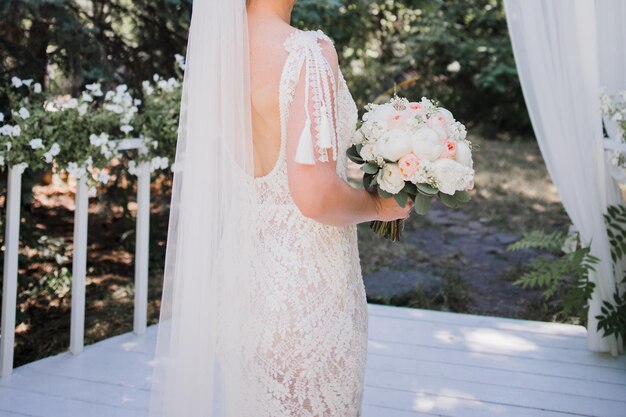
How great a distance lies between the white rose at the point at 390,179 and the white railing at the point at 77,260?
190 cm

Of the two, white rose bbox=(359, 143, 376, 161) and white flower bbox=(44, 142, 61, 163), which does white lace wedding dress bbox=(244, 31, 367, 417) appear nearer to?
white rose bbox=(359, 143, 376, 161)

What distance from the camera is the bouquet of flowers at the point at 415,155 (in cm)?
170

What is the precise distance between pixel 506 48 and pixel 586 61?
813 centimetres

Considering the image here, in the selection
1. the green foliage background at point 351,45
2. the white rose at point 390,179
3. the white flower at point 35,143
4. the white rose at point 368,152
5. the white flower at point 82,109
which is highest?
the green foliage background at point 351,45

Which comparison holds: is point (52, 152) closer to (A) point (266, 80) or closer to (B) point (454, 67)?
(A) point (266, 80)

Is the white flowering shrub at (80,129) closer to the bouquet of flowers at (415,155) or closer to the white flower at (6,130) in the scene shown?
the white flower at (6,130)

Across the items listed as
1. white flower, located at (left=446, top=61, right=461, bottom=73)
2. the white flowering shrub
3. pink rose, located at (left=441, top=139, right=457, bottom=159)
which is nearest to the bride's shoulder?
pink rose, located at (left=441, top=139, right=457, bottom=159)

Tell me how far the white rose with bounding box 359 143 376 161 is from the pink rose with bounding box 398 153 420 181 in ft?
0.27

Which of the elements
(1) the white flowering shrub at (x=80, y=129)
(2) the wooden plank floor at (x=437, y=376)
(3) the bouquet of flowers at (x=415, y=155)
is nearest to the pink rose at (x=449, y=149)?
(3) the bouquet of flowers at (x=415, y=155)

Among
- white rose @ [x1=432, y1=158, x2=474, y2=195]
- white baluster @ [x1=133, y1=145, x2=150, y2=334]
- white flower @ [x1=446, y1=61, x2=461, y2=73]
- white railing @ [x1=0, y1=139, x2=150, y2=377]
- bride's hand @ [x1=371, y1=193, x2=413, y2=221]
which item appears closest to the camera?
white rose @ [x1=432, y1=158, x2=474, y2=195]

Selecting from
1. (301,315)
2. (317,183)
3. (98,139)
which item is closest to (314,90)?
(317,183)

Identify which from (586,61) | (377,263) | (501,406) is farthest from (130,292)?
(586,61)

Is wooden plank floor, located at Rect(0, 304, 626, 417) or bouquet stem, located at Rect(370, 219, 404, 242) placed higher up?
bouquet stem, located at Rect(370, 219, 404, 242)

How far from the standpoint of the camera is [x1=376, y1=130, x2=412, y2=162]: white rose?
1723 millimetres
